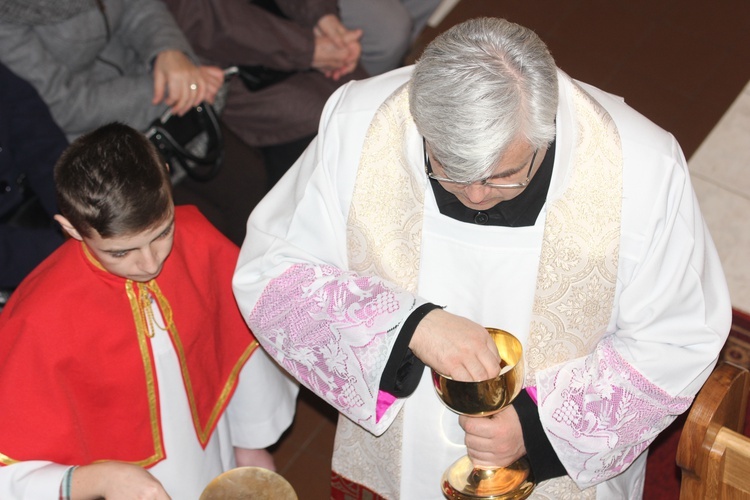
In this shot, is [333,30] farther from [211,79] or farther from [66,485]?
[66,485]

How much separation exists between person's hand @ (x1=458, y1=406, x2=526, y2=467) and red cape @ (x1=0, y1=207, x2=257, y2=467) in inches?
35.3

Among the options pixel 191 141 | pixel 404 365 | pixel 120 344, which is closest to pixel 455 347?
pixel 404 365

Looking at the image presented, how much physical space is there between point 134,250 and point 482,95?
111 cm

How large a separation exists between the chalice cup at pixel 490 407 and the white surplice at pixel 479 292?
4.9 inches

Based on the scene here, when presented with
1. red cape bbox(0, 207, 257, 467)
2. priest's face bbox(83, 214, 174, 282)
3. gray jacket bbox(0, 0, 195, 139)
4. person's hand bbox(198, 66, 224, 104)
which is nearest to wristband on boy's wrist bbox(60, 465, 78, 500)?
red cape bbox(0, 207, 257, 467)

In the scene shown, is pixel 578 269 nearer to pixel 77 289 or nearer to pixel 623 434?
pixel 623 434

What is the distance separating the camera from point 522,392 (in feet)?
8.70

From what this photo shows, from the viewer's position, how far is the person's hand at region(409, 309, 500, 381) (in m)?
2.34

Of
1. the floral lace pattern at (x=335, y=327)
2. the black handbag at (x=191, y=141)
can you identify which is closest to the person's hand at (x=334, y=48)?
the black handbag at (x=191, y=141)

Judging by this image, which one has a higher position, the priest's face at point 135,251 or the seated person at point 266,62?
the priest's face at point 135,251

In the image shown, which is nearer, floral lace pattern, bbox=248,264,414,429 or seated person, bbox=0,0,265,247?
floral lace pattern, bbox=248,264,414,429

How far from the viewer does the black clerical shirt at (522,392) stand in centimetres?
252

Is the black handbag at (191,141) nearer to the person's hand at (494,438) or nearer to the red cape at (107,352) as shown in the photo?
the red cape at (107,352)

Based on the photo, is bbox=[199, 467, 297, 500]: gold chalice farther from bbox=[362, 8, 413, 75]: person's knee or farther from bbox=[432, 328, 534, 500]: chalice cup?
bbox=[362, 8, 413, 75]: person's knee
